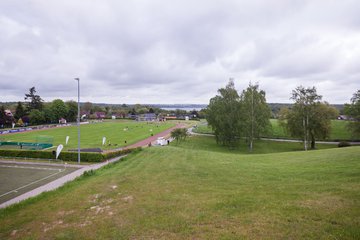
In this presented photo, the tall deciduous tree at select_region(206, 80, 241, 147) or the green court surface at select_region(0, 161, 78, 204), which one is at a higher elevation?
the tall deciduous tree at select_region(206, 80, 241, 147)

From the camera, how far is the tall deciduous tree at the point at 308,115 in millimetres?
40259

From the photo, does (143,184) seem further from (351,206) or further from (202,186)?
(351,206)

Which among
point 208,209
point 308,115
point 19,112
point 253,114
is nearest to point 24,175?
point 208,209

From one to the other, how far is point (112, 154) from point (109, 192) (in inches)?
Result: 785

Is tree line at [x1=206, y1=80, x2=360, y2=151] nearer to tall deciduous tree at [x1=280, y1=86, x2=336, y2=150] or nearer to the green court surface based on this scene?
tall deciduous tree at [x1=280, y1=86, x2=336, y2=150]

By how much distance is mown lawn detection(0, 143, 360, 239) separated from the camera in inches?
261

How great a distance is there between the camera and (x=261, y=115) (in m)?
40.8

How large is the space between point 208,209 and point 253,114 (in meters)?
35.1

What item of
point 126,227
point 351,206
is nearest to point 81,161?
point 126,227

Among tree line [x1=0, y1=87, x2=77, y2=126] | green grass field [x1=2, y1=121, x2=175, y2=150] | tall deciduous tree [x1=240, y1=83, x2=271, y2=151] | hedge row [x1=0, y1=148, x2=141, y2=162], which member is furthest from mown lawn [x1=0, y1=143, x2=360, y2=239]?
tree line [x1=0, y1=87, x2=77, y2=126]

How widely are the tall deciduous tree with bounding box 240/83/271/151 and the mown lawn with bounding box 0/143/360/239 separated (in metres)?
26.1

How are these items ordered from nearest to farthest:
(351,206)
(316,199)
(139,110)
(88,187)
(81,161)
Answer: (351,206) < (316,199) < (88,187) < (81,161) < (139,110)

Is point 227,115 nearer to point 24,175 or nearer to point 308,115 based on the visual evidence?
point 308,115

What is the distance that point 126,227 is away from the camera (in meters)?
Result: 7.57
